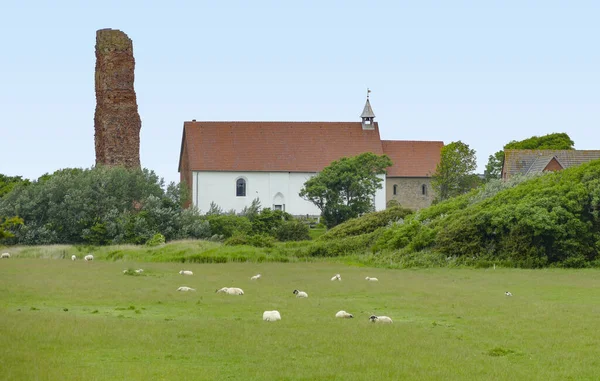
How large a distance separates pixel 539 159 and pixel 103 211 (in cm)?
4031

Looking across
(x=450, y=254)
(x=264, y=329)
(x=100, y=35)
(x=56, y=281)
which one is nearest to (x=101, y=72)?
(x=100, y=35)

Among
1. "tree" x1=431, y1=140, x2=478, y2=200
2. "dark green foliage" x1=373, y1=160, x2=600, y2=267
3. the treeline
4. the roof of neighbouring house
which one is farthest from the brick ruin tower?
"dark green foliage" x1=373, y1=160, x2=600, y2=267

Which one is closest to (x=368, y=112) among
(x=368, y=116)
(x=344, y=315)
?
(x=368, y=116)

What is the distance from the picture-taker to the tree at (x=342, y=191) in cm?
7788

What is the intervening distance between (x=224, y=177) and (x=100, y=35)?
2929 centimetres

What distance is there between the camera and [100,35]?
6844cm

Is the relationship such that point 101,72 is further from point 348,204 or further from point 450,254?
point 450,254

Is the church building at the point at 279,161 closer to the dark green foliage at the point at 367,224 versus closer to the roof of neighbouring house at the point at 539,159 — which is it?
the roof of neighbouring house at the point at 539,159

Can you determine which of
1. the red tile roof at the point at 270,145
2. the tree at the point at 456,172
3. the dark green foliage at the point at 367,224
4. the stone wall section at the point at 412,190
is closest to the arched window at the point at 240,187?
the red tile roof at the point at 270,145

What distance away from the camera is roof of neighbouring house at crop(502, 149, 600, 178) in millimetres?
76438

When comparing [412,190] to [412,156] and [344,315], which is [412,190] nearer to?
[412,156]

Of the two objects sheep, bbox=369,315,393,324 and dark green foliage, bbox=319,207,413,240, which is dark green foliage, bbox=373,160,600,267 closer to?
dark green foliage, bbox=319,207,413,240

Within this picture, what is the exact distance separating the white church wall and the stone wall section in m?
2.50

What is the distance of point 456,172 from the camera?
91.5 m
